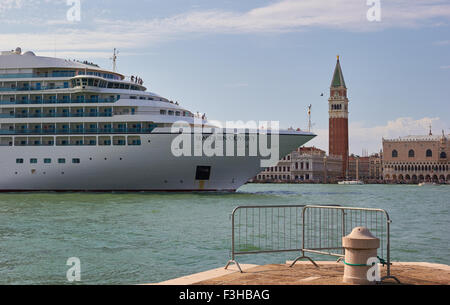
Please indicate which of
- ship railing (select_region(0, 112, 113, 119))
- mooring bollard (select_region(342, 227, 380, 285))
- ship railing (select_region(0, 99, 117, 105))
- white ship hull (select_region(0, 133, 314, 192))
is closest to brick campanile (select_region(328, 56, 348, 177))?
white ship hull (select_region(0, 133, 314, 192))

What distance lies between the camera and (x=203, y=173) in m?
44.2

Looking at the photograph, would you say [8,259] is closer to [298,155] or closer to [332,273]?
[332,273]

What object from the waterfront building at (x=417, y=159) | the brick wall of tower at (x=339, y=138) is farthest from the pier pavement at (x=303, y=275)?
the brick wall of tower at (x=339, y=138)

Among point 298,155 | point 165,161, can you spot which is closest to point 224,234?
point 165,161

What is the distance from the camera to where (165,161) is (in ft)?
142

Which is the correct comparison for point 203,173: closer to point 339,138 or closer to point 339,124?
point 339,138

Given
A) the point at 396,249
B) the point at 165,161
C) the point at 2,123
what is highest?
the point at 2,123

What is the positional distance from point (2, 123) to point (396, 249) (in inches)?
1561

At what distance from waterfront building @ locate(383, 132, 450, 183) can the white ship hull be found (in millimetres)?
134224

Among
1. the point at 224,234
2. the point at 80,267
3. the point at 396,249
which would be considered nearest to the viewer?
the point at 80,267

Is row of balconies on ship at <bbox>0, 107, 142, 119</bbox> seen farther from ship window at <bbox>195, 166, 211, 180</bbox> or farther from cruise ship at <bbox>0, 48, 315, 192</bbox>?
ship window at <bbox>195, 166, 211, 180</bbox>

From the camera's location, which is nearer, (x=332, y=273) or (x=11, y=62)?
(x=332, y=273)

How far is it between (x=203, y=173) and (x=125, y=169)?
638 centimetres

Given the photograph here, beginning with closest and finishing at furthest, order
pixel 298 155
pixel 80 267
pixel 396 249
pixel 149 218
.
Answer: pixel 80 267 < pixel 396 249 < pixel 149 218 < pixel 298 155
